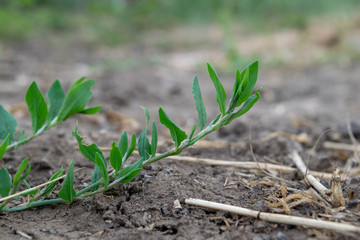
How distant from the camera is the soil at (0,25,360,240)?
1208 millimetres

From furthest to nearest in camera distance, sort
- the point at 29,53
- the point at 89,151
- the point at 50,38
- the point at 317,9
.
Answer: the point at 317,9 < the point at 50,38 < the point at 29,53 < the point at 89,151

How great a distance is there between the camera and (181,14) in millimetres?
13141

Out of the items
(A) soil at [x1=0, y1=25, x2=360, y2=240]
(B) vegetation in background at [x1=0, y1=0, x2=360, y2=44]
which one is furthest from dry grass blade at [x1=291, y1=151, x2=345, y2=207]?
(B) vegetation in background at [x1=0, y1=0, x2=360, y2=44]

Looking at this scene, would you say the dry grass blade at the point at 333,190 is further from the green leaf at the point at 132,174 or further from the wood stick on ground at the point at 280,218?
the green leaf at the point at 132,174

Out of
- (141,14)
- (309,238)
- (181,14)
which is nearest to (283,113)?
(309,238)

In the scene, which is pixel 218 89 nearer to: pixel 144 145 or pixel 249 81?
pixel 249 81

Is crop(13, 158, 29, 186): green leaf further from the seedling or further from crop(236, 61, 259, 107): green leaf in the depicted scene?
crop(236, 61, 259, 107): green leaf

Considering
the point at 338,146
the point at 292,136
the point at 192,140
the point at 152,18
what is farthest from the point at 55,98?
the point at 152,18

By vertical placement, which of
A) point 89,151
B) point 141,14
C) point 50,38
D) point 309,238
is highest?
point 141,14

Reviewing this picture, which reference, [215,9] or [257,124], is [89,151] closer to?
[257,124]

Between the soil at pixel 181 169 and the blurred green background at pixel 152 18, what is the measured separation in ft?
16.5

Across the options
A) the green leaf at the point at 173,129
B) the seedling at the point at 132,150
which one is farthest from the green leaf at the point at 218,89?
the green leaf at the point at 173,129

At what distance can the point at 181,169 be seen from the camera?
5.28 feet

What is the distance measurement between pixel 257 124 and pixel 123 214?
5.99 feet
